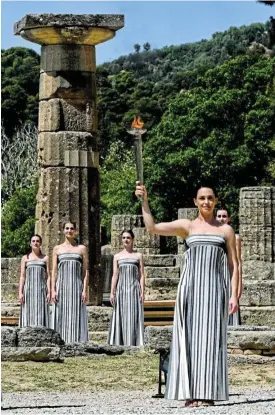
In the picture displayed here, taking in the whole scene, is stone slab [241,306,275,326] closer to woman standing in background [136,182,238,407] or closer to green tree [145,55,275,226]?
woman standing in background [136,182,238,407]

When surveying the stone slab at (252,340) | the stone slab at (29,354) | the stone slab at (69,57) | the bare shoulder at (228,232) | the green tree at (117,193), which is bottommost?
the stone slab at (29,354)

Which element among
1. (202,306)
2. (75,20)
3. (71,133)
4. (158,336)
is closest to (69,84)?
(71,133)

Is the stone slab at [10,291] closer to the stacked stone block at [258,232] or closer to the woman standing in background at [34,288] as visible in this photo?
the stacked stone block at [258,232]

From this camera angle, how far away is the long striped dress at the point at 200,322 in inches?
571

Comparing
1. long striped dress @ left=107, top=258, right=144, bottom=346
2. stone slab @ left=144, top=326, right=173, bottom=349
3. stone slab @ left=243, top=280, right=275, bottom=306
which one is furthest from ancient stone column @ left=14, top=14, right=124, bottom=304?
stone slab @ left=144, top=326, right=173, bottom=349

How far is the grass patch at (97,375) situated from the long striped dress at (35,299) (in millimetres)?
4299

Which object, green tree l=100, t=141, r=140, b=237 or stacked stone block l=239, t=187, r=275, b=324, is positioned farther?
→ green tree l=100, t=141, r=140, b=237

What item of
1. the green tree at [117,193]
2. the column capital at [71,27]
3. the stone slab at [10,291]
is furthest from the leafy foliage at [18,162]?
→ the column capital at [71,27]

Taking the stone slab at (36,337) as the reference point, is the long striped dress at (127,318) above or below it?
above

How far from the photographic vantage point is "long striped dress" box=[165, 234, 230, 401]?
1452 centimetres

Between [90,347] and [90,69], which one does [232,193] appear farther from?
[90,347]

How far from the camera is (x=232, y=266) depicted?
579 inches

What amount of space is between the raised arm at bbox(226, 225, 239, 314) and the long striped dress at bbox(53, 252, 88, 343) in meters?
7.98

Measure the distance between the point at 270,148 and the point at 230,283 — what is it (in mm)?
47205
